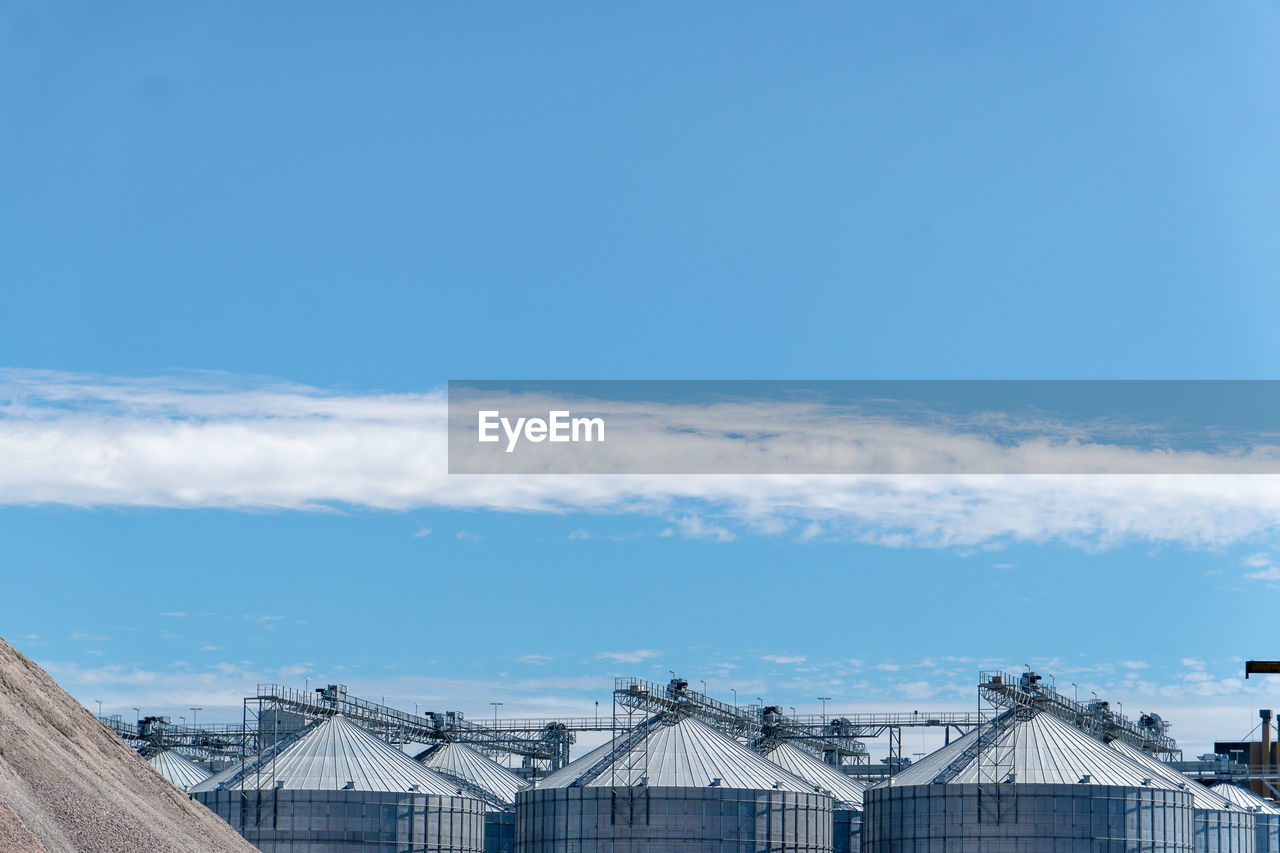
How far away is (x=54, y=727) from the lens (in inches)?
2148

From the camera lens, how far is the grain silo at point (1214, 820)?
75.4 metres

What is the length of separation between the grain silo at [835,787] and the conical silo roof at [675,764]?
12.7 ft

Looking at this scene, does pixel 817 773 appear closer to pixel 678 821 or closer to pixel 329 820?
pixel 678 821

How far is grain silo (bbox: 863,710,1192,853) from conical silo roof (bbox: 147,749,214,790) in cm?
4562

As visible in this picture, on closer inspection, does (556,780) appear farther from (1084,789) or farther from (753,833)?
(1084,789)

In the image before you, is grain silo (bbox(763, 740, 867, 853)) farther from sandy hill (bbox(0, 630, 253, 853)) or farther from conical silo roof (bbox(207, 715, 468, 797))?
sandy hill (bbox(0, 630, 253, 853))

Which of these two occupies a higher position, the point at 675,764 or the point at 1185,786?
the point at 675,764

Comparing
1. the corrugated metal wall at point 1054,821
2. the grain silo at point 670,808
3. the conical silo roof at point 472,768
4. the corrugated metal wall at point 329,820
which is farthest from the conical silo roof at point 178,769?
the corrugated metal wall at point 1054,821

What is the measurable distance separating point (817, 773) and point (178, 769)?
40.3 metres

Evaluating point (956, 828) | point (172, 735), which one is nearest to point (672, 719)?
point (956, 828)

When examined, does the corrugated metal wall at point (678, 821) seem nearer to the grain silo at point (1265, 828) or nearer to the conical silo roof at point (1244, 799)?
the grain silo at point (1265, 828)

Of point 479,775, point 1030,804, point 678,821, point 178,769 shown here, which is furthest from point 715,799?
point 178,769

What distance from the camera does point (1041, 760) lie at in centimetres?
7312

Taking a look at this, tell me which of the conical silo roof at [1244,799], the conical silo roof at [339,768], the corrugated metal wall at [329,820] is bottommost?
the corrugated metal wall at [329,820]
